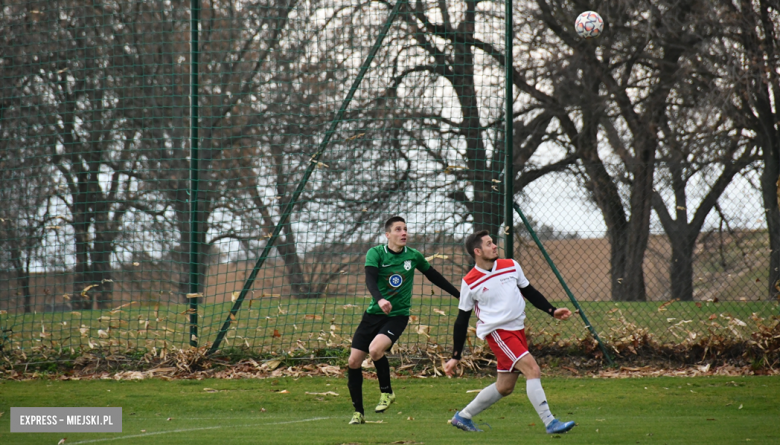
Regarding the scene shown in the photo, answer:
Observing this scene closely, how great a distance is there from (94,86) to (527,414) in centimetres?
1252

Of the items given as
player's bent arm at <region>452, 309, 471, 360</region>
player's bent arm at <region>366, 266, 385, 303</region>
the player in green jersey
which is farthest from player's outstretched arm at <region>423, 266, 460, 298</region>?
player's bent arm at <region>452, 309, 471, 360</region>

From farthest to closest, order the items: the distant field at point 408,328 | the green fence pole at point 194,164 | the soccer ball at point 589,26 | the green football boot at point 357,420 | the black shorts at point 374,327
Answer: the distant field at point 408,328, the green fence pole at point 194,164, the soccer ball at point 589,26, the black shorts at point 374,327, the green football boot at point 357,420

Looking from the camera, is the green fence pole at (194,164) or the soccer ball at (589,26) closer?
the soccer ball at (589,26)

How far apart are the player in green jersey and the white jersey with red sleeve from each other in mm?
783

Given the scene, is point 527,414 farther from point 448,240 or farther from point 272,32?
point 272,32

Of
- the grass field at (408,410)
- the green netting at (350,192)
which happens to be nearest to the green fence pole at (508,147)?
the green netting at (350,192)

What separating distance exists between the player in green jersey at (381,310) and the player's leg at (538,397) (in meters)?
1.12

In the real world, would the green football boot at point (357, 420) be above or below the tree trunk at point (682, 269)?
below

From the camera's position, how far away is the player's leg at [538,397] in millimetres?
4914

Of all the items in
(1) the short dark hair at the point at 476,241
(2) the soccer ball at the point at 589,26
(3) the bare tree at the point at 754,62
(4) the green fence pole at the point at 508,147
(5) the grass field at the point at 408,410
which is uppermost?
(3) the bare tree at the point at 754,62

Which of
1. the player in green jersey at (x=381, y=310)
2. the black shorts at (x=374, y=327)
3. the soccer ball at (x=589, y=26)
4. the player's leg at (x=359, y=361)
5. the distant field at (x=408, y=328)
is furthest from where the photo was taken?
the distant field at (x=408, y=328)

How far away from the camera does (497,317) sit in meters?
5.21

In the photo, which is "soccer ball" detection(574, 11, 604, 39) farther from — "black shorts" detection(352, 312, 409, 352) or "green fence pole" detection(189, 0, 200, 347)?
"green fence pole" detection(189, 0, 200, 347)

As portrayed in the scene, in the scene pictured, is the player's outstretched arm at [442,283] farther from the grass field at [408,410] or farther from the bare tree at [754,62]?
the bare tree at [754,62]
